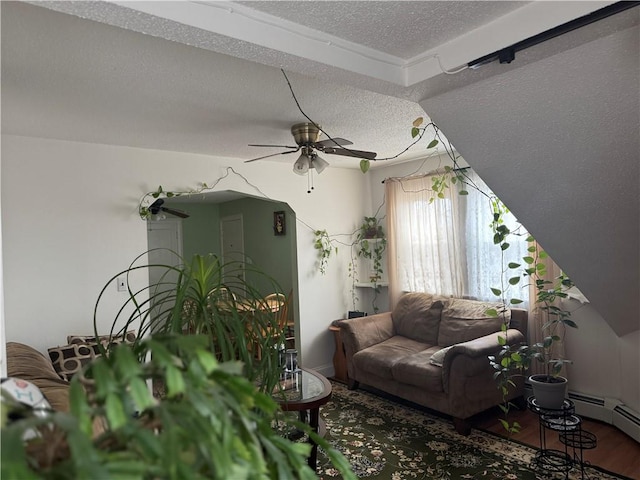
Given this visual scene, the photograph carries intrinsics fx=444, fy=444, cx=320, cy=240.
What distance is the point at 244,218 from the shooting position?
22.9 ft

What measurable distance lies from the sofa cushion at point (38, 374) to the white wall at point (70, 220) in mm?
639

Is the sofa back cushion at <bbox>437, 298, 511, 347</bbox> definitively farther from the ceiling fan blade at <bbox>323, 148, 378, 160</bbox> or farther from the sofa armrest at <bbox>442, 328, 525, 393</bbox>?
the ceiling fan blade at <bbox>323, 148, 378, 160</bbox>

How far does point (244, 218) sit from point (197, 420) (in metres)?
6.47

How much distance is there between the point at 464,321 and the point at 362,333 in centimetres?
99

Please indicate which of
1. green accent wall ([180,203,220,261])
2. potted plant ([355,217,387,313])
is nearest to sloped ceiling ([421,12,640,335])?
potted plant ([355,217,387,313])

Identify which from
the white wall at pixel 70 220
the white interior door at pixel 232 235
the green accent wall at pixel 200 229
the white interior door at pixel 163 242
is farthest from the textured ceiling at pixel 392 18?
the green accent wall at pixel 200 229

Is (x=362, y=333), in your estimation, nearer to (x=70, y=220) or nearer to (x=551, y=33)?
(x=70, y=220)

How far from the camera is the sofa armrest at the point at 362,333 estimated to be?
438 cm

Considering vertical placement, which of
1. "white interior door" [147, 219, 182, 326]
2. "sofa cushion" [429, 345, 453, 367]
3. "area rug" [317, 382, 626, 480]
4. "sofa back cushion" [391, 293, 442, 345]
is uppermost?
"white interior door" [147, 219, 182, 326]

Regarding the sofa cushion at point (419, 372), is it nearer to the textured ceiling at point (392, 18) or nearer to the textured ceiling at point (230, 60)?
the textured ceiling at point (230, 60)

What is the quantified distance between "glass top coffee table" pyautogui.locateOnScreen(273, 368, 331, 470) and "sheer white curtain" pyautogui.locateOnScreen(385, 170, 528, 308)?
6.30 feet

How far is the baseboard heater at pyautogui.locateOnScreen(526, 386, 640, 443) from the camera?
311 cm

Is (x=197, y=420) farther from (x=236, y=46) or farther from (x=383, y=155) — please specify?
(x=383, y=155)

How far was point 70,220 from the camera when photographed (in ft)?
11.4
